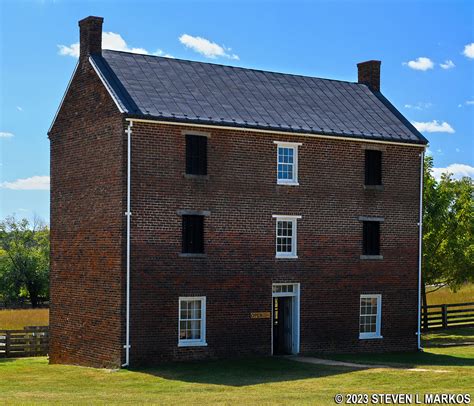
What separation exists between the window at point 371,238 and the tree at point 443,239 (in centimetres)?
1181

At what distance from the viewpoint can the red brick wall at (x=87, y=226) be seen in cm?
2969

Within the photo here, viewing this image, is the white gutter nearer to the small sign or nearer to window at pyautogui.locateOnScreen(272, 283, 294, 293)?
window at pyautogui.locateOnScreen(272, 283, 294, 293)

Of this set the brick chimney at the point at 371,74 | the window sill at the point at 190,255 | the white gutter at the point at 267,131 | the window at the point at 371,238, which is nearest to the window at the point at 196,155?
the white gutter at the point at 267,131

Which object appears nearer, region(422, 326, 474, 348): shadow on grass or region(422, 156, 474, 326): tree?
region(422, 326, 474, 348): shadow on grass

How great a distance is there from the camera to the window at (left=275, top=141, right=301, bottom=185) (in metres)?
32.6

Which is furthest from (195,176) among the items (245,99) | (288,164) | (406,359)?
(406,359)

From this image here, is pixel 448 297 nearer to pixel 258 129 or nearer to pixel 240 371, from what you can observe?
pixel 258 129

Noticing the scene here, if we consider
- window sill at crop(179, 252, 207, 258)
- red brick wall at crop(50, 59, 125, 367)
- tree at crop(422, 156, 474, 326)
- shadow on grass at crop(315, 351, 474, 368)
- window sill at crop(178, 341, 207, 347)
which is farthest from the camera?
tree at crop(422, 156, 474, 326)

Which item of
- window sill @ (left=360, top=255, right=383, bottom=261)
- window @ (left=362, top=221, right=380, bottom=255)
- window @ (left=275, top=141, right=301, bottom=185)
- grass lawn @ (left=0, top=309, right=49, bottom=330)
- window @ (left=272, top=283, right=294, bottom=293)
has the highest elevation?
window @ (left=275, top=141, right=301, bottom=185)

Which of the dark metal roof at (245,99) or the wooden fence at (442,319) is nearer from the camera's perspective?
the dark metal roof at (245,99)

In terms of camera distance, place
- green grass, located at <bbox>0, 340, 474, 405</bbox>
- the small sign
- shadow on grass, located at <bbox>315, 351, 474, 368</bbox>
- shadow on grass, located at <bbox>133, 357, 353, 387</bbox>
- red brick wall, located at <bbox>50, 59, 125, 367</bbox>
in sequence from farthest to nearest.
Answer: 1. the small sign
2. shadow on grass, located at <bbox>315, 351, 474, 368</bbox>
3. red brick wall, located at <bbox>50, 59, 125, 367</bbox>
4. shadow on grass, located at <bbox>133, 357, 353, 387</bbox>
5. green grass, located at <bbox>0, 340, 474, 405</bbox>

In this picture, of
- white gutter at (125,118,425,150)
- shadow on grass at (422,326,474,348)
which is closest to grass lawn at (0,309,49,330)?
shadow on grass at (422,326,474,348)

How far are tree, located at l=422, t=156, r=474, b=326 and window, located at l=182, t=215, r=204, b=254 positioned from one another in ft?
61.1

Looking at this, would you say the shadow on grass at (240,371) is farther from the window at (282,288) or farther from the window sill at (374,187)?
the window sill at (374,187)
